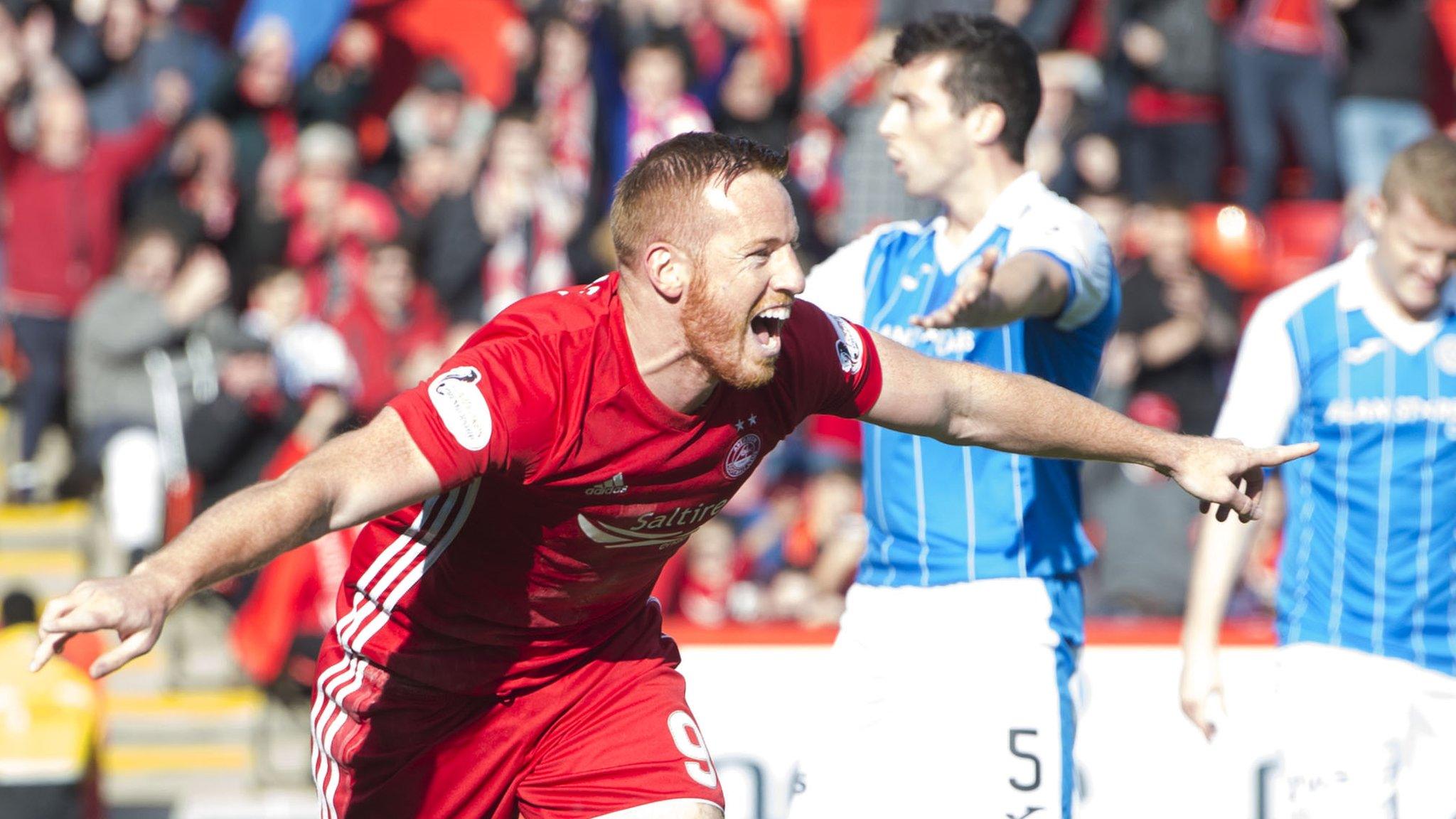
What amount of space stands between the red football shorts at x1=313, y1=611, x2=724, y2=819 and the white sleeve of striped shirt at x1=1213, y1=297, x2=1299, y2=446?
199 cm

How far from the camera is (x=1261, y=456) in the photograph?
3.84m

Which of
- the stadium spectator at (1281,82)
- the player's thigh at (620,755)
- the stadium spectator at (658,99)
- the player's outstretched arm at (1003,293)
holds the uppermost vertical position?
the stadium spectator at (1281,82)

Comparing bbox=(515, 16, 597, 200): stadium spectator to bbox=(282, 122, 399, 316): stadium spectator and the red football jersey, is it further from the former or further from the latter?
the red football jersey

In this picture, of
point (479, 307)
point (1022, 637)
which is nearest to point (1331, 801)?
point (1022, 637)

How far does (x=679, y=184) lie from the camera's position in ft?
12.3

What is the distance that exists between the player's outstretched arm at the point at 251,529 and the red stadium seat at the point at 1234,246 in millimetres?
8625

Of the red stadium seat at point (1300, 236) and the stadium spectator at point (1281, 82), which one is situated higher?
the stadium spectator at point (1281, 82)

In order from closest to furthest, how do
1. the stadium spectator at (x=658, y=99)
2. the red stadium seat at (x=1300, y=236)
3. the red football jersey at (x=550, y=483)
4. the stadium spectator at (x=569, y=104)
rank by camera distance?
the red football jersey at (x=550, y=483) < the stadium spectator at (x=658, y=99) < the stadium spectator at (x=569, y=104) < the red stadium seat at (x=1300, y=236)

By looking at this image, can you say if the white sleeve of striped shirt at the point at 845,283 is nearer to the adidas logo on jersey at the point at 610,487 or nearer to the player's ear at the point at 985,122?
the player's ear at the point at 985,122

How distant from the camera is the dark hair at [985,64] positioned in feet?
16.5

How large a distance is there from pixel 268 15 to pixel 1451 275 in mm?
8851

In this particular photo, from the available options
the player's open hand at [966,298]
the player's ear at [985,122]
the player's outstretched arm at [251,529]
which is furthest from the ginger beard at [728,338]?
the player's ear at [985,122]

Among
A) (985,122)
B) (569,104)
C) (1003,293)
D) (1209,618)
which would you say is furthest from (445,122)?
(1003,293)

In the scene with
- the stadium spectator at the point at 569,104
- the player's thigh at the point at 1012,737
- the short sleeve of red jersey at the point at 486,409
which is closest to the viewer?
the short sleeve of red jersey at the point at 486,409
